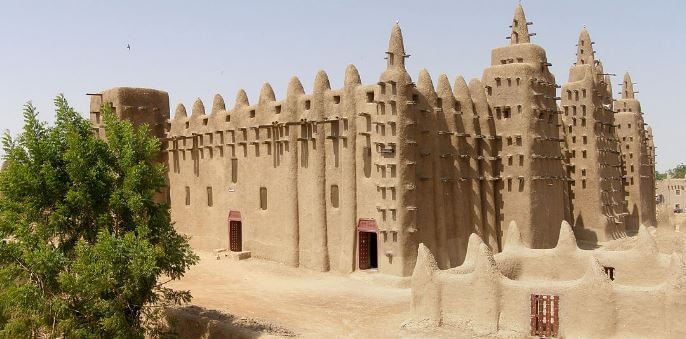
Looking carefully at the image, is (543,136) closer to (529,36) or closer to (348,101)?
(529,36)

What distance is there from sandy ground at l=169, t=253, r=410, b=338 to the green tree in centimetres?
328

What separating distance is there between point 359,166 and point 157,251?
1162cm

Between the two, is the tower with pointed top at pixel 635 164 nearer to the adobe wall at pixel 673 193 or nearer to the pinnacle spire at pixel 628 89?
the pinnacle spire at pixel 628 89

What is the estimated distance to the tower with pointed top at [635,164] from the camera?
41594mm

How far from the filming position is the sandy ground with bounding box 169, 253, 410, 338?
20.0 metres

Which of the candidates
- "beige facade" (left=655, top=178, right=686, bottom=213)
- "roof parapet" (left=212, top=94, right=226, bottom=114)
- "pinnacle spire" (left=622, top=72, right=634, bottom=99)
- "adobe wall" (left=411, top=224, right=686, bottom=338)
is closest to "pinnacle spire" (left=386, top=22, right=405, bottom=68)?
"adobe wall" (left=411, top=224, right=686, bottom=338)

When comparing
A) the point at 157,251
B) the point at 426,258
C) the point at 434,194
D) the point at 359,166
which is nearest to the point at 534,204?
the point at 434,194

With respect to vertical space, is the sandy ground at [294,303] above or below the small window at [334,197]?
below

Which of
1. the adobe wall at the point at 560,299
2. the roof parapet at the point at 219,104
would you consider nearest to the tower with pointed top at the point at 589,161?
the adobe wall at the point at 560,299

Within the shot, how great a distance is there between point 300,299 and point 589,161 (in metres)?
18.2

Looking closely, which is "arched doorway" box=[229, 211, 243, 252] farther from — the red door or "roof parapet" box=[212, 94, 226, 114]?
"roof parapet" box=[212, 94, 226, 114]

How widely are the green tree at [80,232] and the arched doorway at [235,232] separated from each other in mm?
14481

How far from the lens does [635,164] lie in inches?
1671

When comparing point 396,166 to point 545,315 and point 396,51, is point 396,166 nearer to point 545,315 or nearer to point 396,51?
point 396,51
